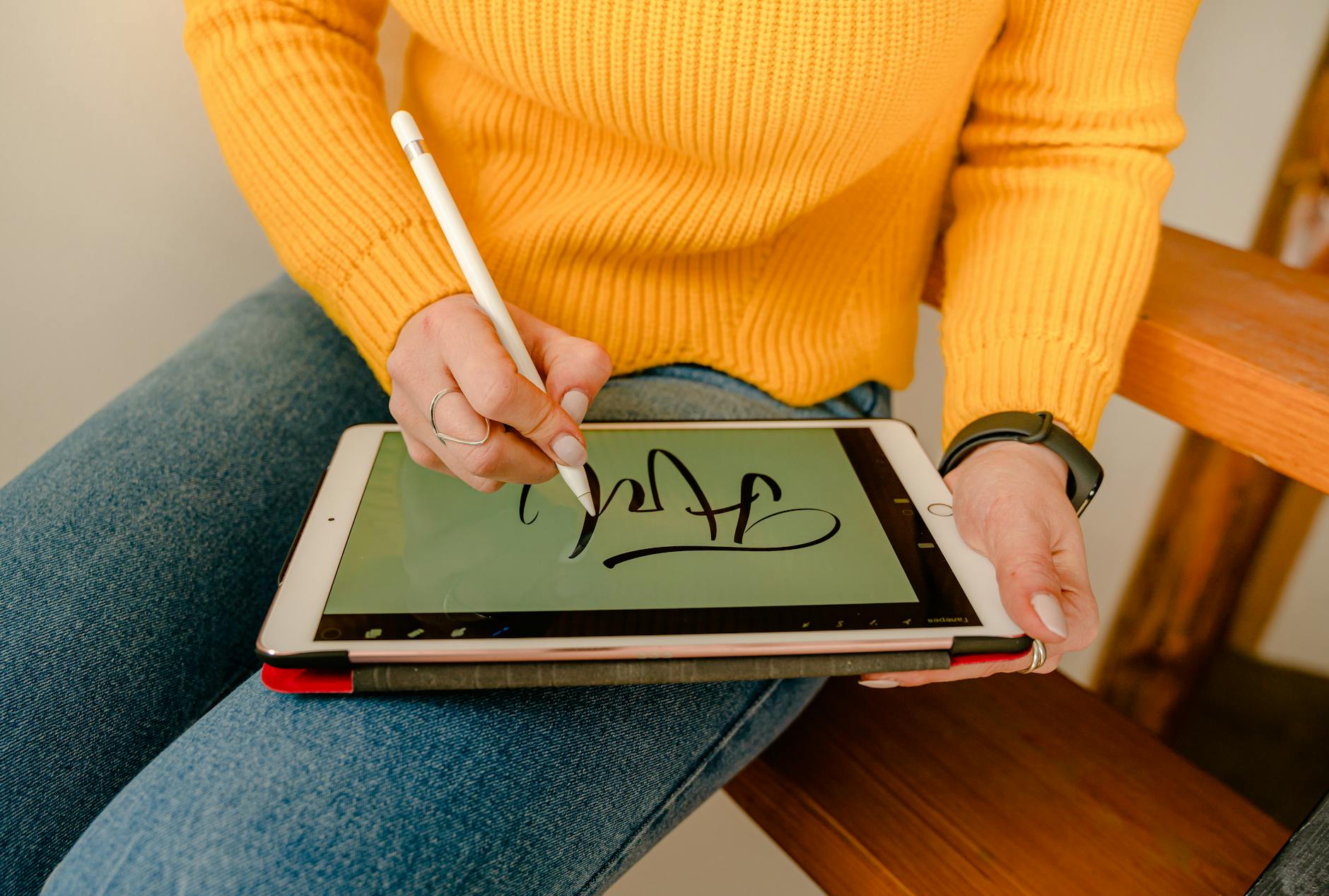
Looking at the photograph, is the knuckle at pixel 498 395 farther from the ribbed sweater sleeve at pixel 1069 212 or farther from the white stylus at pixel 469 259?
the ribbed sweater sleeve at pixel 1069 212

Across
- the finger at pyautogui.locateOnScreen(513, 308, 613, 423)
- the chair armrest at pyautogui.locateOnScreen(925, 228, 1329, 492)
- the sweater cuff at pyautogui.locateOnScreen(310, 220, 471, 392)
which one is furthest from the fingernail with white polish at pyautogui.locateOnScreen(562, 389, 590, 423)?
the chair armrest at pyautogui.locateOnScreen(925, 228, 1329, 492)

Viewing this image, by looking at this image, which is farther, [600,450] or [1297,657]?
[1297,657]

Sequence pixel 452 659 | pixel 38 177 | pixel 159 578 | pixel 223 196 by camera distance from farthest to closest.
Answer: pixel 223 196 < pixel 38 177 < pixel 159 578 < pixel 452 659

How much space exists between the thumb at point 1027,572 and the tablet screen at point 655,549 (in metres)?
0.02

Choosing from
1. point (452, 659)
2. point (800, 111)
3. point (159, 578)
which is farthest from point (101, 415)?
point (800, 111)

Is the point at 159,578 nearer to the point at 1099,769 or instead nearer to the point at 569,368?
the point at 569,368

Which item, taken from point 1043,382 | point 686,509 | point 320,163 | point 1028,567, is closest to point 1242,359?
point 1043,382

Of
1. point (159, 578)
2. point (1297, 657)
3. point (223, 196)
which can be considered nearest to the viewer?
point (159, 578)

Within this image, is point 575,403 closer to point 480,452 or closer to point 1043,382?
point 480,452

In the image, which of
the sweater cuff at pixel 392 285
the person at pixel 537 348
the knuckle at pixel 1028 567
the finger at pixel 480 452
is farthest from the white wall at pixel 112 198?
the knuckle at pixel 1028 567

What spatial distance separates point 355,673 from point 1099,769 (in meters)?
0.49

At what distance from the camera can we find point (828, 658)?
0.37 meters

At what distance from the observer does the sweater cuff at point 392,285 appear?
471 mm

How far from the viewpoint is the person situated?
1.22 feet
